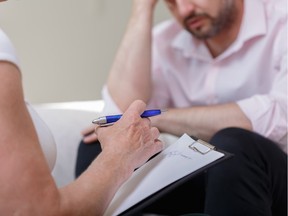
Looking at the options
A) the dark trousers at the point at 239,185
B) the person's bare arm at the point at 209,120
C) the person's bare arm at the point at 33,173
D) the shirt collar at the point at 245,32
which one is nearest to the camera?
the person's bare arm at the point at 33,173

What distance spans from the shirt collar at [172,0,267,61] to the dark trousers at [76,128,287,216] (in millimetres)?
352

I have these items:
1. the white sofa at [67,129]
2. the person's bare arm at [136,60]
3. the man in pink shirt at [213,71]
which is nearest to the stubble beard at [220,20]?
the man in pink shirt at [213,71]

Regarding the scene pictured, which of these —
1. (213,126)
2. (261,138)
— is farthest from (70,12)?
(261,138)

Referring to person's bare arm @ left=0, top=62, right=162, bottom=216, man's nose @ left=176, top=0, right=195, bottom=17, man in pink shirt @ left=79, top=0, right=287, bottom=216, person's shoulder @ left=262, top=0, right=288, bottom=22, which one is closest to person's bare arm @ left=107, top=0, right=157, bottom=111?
man in pink shirt @ left=79, top=0, right=287, bottom=216

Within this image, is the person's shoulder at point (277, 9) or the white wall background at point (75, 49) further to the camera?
the white wall background at point (75, 49)

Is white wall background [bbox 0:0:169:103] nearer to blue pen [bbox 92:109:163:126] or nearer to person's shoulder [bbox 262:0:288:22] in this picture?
person's shoulder [bbox 262:0:288:22]

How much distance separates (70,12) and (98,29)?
0.34 meters

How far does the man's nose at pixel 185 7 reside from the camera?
1238 millimetres

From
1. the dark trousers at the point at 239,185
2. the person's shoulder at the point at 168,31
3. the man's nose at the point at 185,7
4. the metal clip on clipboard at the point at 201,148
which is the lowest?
the dark trousers at the point at 239,185

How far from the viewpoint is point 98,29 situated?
1620 mm

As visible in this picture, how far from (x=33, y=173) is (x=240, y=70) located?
0.82 m

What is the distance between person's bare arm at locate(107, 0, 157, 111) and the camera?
4.17 ft

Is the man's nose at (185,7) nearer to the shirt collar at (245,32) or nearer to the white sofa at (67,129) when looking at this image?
the shirt collar at (245,32)

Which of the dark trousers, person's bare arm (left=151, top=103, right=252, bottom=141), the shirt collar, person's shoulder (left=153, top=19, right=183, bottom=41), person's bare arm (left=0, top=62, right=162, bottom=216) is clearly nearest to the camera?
person's bare arm (left=0, top=62, right=162, bottom=216)
